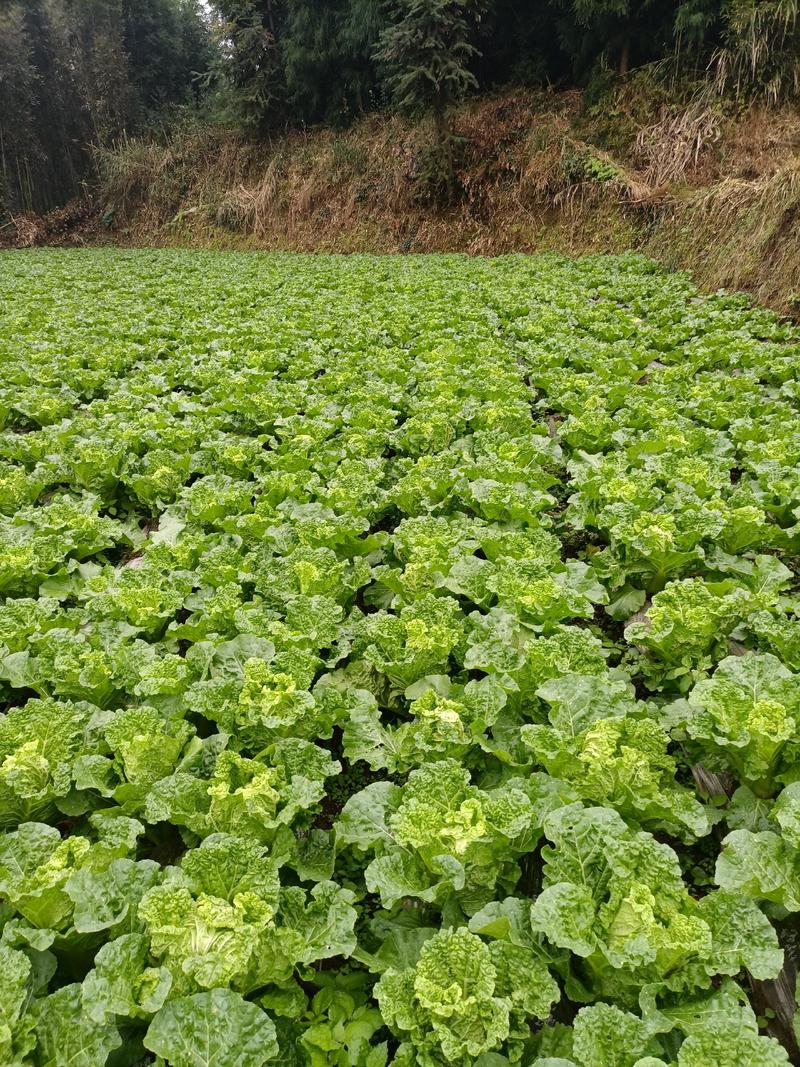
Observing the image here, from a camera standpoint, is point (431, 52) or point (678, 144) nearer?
point (678, 144)

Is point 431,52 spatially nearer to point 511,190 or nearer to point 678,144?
point 511,190

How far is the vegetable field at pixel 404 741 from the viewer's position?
61.4 inches

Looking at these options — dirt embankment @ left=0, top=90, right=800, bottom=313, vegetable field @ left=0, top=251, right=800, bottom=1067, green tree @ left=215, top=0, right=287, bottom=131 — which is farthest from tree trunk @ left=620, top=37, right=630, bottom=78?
vegetable field @ left=0, top=251, right=800, bottom=1067

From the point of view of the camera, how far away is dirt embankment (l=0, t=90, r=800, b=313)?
35.6 feet

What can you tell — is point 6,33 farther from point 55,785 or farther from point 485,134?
point 55,785

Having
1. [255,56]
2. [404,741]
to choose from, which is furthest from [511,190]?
[404,741]

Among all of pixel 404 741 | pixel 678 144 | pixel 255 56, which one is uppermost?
pixel 255 56

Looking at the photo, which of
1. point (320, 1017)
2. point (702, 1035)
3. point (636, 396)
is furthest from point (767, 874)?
point (636, 396)

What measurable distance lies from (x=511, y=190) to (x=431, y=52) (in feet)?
12.5

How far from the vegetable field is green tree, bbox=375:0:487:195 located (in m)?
15.7

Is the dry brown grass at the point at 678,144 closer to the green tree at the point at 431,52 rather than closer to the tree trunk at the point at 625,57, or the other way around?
the tree trunk at the point at 625,57

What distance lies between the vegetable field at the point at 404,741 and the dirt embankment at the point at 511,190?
6617 millimetres

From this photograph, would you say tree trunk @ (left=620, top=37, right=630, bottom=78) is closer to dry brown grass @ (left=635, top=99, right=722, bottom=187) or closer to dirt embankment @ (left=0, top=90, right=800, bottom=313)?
dirt embankment @ (left=0, top=90, right=800, bottom=313)

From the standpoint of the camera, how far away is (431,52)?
659 inches
